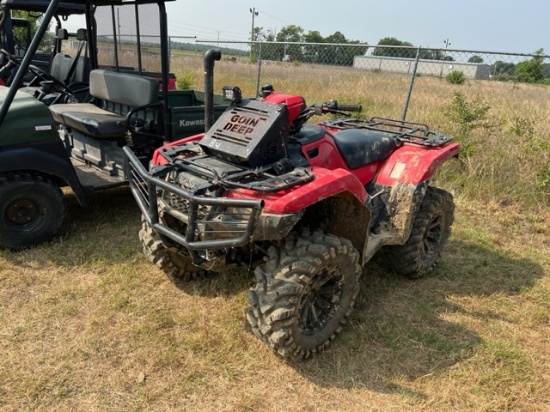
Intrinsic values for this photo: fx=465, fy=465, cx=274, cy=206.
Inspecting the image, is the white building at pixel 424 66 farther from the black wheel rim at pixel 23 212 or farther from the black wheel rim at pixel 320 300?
the black wheel rim at pixel 23 212

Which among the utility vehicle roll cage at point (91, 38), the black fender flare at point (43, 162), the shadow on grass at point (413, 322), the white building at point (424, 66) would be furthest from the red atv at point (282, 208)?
the white building at point (424, 66)

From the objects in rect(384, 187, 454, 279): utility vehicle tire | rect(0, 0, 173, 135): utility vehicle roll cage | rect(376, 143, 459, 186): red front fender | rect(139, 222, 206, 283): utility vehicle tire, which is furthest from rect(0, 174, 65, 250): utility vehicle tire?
rect(384, 187, 454, 279): utility vehicle tire

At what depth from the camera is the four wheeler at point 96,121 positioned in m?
3.51

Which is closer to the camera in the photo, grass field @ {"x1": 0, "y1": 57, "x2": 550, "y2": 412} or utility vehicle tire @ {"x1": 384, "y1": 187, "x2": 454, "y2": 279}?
grass field @ {"x1": 0, "y1": 57, "x2": 550, "y2": 412}

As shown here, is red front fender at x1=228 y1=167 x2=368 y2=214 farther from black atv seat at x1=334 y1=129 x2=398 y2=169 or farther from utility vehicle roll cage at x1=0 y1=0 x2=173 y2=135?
utility vehicle roll cage at x1=0 y1=0 x2=173 y2=135

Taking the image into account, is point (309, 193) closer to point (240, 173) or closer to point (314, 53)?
point (240, 173)

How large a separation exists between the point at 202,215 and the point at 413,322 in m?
1.66

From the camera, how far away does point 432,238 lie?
12.3ft

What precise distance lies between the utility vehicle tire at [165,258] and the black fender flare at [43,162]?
3.22 ft

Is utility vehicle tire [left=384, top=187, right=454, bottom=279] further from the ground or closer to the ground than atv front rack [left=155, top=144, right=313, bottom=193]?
closer to the ground

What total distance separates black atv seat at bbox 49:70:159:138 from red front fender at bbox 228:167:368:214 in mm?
2367

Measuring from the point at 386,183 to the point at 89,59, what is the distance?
3.85m

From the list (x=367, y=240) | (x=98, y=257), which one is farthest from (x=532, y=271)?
(x=98, y=257)

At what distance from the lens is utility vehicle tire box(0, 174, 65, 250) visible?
139 inches
